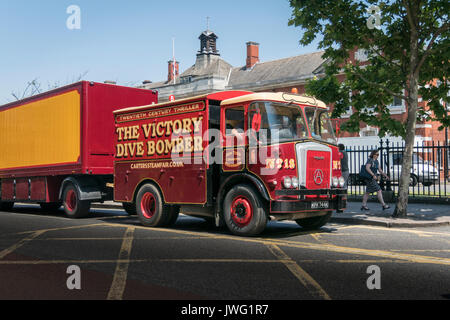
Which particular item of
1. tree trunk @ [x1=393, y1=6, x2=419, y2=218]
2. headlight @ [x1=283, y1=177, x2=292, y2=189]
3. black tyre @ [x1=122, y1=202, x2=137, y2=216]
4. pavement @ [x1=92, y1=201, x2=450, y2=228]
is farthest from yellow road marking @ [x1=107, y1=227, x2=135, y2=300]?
tree trunk @ [x1=393, y1=6, x2=419, y2=218]

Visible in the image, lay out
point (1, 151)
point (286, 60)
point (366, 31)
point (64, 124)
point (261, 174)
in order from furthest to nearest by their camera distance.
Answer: point (286, 60)
point (1, 151)
point (64, 124)
point (366, 31)
point (261, 174)

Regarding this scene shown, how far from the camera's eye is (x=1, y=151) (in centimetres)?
1725

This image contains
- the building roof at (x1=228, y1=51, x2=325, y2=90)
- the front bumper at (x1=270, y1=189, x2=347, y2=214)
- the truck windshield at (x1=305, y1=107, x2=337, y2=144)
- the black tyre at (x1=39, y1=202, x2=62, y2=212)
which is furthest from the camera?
the building roof at (x1=228, y1=51, x2=325, y2=90)

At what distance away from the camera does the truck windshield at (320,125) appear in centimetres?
1004

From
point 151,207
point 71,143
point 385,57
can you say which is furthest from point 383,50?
point 71,143

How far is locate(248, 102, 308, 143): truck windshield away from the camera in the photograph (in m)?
9.23

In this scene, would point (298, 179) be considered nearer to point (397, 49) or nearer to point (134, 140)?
point (134, 140)

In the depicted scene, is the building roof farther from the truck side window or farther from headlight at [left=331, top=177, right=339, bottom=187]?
the truck side window

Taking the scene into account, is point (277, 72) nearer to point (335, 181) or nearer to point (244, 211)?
point (335, 181)

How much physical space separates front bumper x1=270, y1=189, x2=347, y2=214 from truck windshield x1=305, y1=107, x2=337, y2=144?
1107mm

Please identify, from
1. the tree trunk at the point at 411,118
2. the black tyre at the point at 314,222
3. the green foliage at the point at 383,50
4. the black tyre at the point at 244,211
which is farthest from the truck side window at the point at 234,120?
the tree trunk at the point at 411,118

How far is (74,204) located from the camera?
1396 centimetres

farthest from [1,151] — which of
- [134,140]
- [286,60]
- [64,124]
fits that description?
[286,60]

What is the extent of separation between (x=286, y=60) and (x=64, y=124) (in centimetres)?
4051
